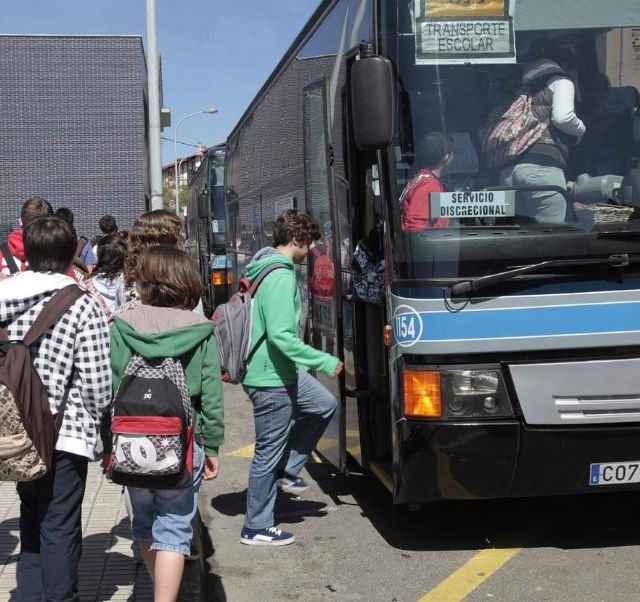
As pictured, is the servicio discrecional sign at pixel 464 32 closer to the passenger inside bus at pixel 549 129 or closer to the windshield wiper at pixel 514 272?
the passenger inside bus at pixel 549 129

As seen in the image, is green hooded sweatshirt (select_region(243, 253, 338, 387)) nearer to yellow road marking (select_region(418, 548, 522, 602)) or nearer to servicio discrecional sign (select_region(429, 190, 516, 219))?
servicio discrecional sign (select_region(429, 190, 516, 219))

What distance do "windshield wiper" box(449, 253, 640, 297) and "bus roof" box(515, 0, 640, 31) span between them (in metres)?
1.33

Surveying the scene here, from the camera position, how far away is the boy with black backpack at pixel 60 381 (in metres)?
3.57

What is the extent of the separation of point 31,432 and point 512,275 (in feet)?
7.69

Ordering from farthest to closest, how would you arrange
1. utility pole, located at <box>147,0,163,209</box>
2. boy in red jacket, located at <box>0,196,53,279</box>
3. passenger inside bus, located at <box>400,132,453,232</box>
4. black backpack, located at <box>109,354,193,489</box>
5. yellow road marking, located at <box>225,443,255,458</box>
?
utility pole, located at <box>147,0,163,209</box>, yellow road marking, located at <box>225,443,255,458</box>, boy in red jacket, located at <box>0,196,53,279</box>, passenger inside bus, located at <box>400,132,453,232</box>, black backpack, located at <box>109,354,193,489</box>

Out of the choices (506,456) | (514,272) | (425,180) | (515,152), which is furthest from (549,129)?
(506,456)

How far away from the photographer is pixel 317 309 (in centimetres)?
668

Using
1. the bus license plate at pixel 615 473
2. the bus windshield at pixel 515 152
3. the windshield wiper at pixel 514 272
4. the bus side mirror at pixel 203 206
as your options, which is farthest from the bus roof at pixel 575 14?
the bus side mirror at pixel 203 206

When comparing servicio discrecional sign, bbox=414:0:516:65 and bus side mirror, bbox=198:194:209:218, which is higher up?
bus side mirror, bbox=198:194:209:218

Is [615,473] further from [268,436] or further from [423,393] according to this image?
[268,436]

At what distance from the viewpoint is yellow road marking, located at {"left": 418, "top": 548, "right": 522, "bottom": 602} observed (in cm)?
446

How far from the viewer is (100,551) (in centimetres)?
494

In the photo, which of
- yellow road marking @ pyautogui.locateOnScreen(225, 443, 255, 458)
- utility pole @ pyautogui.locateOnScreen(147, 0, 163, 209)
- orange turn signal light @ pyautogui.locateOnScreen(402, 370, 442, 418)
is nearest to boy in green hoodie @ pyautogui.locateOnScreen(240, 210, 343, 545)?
orange turn signal light @ pyautogui.locateOnScreen(402, 370, 442, 418)

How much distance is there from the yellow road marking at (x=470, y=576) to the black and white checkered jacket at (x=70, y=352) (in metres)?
1.91
